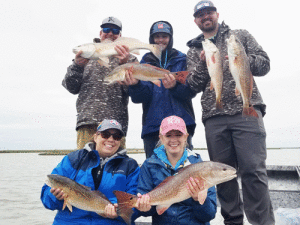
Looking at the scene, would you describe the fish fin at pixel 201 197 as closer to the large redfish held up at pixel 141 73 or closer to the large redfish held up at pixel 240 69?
the large redfish held up at pixel 240 69

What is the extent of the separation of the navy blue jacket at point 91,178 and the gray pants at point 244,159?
1390 mm

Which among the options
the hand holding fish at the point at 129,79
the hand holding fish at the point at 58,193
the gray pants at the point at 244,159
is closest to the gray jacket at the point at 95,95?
the hand holding fish at the point at 129,79

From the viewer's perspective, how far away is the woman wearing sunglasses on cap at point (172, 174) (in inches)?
119

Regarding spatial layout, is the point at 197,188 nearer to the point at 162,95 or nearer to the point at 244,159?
the point at 244,159

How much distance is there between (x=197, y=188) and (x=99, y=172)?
1.46 metres

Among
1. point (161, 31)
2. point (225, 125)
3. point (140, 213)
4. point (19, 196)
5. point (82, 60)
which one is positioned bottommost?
point (19, 196)

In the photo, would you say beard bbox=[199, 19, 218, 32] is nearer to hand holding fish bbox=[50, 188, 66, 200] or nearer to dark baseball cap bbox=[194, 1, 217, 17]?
dark baseball cap bbox=[194, 1, 217, 17]

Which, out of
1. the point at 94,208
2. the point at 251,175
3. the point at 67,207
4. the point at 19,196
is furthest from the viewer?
the point at 19,196

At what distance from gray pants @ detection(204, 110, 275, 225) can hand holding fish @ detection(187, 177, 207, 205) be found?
50.0 inches

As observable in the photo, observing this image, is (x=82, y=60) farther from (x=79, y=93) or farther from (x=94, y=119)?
(x=94, y=119)

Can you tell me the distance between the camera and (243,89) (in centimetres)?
354

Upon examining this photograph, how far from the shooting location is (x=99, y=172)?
3.53m

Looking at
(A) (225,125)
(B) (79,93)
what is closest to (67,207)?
(B) (79,93)

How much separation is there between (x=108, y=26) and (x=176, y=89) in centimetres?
166
